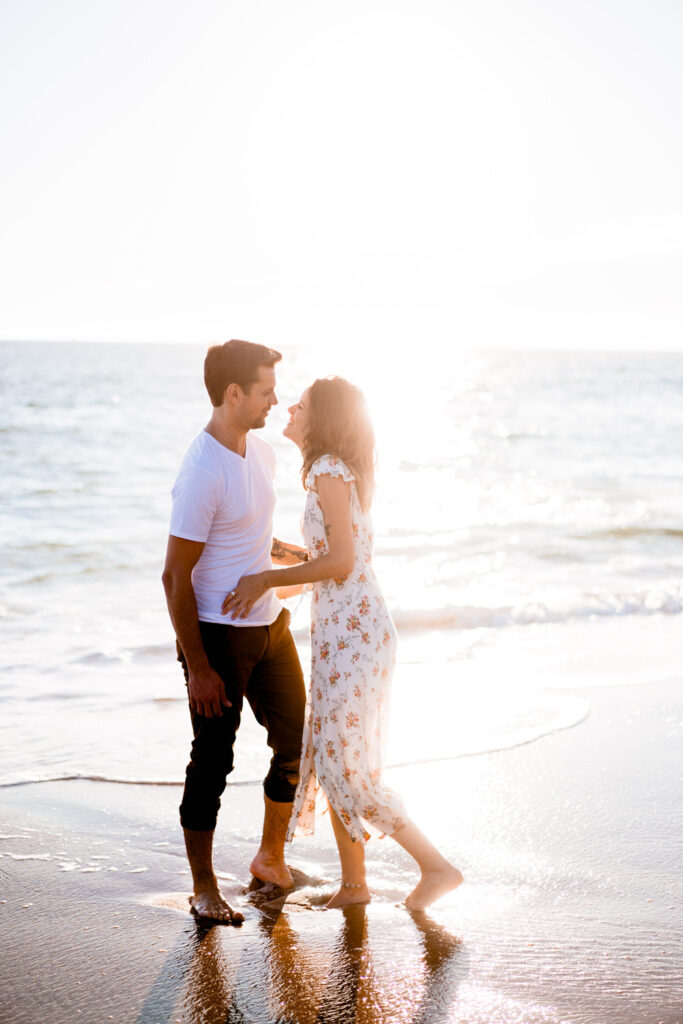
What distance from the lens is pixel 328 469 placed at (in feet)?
11.1

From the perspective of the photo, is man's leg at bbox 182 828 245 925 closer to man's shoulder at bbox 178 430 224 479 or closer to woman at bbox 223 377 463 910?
woman at bbox 223 377 463 910

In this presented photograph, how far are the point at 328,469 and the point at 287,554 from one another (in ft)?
1.91

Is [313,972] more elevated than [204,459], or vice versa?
[204,459]

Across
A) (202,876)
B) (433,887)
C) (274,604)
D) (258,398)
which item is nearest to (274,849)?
(202,876)

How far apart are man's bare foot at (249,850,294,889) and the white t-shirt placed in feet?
3.14

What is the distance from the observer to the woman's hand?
133 inches

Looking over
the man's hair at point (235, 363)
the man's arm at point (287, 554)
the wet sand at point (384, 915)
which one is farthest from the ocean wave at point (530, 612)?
the man's hair at point (235, 363)

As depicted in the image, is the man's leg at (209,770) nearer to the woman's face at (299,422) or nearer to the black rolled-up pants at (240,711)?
the black rolled-up pants at (240,711)

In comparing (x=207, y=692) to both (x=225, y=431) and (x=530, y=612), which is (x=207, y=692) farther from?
(x=530, y=612)

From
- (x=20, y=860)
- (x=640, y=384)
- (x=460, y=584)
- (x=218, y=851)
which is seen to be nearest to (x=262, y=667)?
(x=218, y=851)

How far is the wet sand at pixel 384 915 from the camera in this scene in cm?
285

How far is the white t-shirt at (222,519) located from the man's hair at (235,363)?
0.20m

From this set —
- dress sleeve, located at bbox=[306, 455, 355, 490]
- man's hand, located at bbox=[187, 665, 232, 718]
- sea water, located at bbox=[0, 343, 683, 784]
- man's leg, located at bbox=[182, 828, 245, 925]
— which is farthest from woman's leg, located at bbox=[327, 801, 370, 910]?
sea water, located at bbox=[0, 343, 683, 784]

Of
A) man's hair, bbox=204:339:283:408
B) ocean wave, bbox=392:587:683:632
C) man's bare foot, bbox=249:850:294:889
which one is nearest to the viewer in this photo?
man's hair, bbox=204:339:283:408
